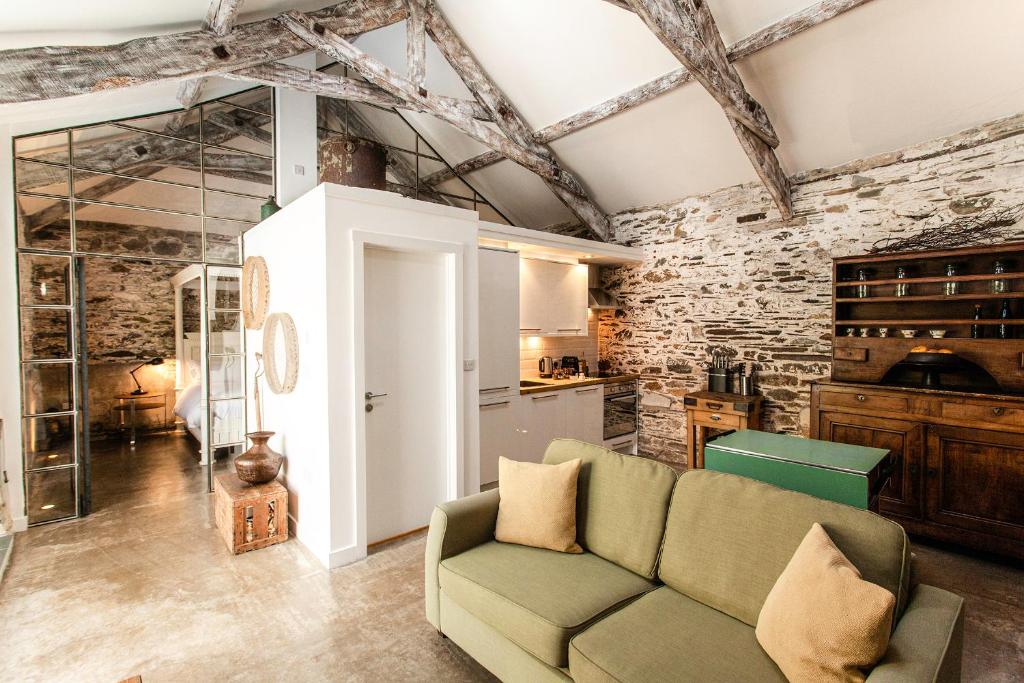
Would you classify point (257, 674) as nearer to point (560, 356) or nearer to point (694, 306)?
point (560, 356)

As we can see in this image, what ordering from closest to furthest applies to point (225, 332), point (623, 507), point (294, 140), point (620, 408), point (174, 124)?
point (623, 507), point (174, 124), point (294, 140), point (225, 332), point (620, 408)

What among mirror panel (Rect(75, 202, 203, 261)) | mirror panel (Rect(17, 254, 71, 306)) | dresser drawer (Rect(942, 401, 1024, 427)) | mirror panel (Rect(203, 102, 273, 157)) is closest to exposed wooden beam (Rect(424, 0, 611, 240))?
mirror panel (Rect(203, 102, 273, 157))

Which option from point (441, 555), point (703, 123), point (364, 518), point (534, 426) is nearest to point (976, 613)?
point (441, 555)

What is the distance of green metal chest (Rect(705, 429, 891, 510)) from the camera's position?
2488 millimetres

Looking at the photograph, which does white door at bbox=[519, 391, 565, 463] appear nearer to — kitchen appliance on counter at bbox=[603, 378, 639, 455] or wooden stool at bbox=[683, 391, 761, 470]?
kitchen appliance on counter at bbox=[603, 378, 639, 455]

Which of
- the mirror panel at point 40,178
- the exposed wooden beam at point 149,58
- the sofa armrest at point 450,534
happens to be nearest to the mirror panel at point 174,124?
the mirror panel at point 40,178

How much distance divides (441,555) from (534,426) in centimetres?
266

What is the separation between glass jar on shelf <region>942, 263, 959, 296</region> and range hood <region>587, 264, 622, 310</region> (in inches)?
125

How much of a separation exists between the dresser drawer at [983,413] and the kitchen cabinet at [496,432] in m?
3.29

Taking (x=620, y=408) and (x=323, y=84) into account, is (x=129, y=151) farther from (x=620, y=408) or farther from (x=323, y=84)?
(x=620, y=408)

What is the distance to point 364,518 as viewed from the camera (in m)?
3.38

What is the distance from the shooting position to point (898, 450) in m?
3.70

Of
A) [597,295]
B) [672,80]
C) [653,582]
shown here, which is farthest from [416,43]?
[653,582]

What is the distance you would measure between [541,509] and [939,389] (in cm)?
320
